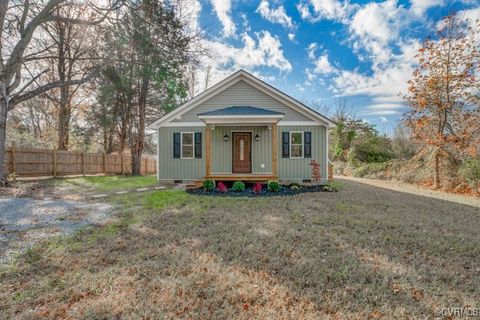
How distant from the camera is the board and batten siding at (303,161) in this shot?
38.6 feet

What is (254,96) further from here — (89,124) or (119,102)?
(89,124)

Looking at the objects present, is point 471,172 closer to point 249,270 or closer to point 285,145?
point 285,145

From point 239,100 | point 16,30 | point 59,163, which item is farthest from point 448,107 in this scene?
point 59,163

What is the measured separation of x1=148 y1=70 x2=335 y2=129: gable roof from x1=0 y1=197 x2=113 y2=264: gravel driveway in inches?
227

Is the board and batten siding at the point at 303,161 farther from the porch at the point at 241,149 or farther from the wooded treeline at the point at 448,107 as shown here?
the wooded treeline at the point at 448,107

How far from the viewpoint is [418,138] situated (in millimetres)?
14438

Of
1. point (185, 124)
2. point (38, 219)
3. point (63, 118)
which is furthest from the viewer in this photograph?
point (63, 118)

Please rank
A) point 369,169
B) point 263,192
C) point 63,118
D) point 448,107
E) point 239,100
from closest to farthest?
point 263,192 < point 239,100 < point 448,107 < point 63,118 < point 369,169

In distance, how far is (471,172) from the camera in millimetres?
11844

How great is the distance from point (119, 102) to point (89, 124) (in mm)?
2942

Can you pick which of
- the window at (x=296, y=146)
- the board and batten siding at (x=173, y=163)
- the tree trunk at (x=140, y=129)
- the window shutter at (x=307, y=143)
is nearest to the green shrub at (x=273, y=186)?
the window at (x=296, y=146)

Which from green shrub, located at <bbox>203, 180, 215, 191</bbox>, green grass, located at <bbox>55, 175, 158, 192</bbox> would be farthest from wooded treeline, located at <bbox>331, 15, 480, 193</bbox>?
green grass, located at <bbox>55, 175, 158, 192</bbox>

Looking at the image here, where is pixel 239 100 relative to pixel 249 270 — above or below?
above

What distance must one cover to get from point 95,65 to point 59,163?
606 centimetres
